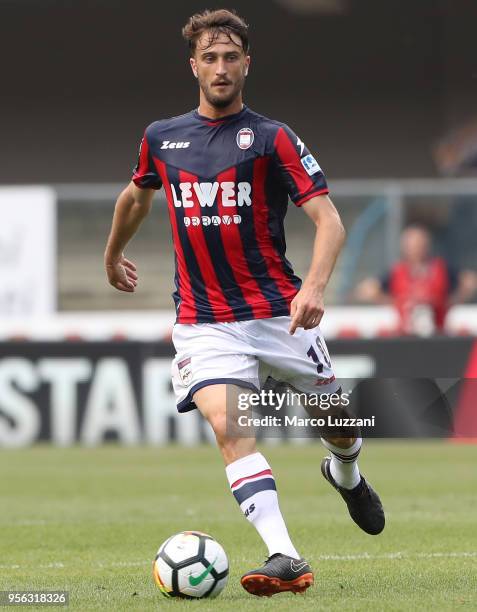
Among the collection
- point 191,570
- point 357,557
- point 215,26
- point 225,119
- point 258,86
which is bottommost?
point 357,557

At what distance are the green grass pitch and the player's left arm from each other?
1.11 meters

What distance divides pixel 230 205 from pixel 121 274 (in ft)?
3.09

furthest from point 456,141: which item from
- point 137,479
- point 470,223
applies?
point 137,479

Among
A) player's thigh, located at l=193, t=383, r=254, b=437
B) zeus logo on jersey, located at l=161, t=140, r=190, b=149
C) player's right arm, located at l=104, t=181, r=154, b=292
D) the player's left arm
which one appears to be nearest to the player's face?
zeus logo on jersey, located at l=161, t=140, r=190, b=149

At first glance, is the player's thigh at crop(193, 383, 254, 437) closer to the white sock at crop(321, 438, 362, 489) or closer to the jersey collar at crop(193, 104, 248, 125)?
the white sock at crop(321, 438, 362, 489)

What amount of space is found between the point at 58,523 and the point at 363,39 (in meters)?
14.9

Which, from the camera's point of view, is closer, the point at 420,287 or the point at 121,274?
the point at 121,274

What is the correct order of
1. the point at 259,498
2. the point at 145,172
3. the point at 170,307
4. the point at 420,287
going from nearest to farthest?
the point at 259,498 < the point at 145,172 < the point at 420,287 < the point at 170,307

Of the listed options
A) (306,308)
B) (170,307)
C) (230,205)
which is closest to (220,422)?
(306,308)

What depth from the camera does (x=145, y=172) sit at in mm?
6914

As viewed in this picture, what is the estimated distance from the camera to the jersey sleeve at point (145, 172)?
684 centimetres

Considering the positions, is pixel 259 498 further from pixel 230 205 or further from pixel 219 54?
pixel 219 54

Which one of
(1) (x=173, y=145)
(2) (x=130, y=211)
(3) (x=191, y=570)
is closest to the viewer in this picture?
(3) (x=191, y=570)

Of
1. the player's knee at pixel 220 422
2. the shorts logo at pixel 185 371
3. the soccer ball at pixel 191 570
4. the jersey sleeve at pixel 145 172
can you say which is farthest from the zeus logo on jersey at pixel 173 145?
the soccer ball at pixel 191 570
